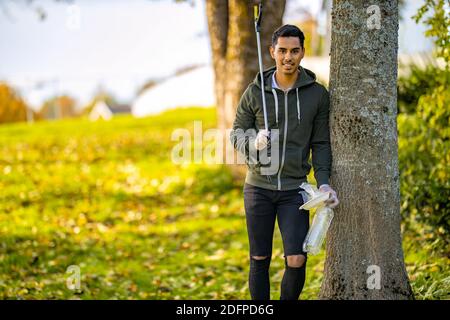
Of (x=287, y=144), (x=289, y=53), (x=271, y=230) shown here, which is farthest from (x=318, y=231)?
(x=289, y=53)

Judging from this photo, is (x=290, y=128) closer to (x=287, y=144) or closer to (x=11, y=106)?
(x=287, y=144)

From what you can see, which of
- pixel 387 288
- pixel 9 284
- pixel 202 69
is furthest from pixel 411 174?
pixel 202 69

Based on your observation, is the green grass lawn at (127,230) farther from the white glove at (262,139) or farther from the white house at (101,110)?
the white house at (101,110)

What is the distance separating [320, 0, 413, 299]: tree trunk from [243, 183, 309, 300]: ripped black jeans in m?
0.34

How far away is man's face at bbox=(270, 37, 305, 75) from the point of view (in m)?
4.07

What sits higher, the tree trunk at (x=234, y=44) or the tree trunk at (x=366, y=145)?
the tree trunk at (x=234, y=44)

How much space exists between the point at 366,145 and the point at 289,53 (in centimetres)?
77

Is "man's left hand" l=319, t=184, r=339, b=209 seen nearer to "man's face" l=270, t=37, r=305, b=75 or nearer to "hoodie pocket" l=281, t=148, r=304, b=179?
"hoodie pocket" l=281, t=148, r=304, b=179

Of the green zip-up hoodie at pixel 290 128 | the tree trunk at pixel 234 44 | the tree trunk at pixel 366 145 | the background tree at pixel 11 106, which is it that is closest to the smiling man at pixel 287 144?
the green zip-up hoodie at pixel 290 128

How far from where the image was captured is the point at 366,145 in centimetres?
421

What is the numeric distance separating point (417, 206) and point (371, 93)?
91.2 inches

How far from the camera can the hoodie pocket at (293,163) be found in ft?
13.6

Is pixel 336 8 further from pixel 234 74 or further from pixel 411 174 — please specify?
pixel 234 74

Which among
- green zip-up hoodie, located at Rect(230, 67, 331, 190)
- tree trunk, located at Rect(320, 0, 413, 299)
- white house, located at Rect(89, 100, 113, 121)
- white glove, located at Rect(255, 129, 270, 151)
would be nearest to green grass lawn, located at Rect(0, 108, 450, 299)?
tree trunk, located at Rect(320, 0, 413, 299)
